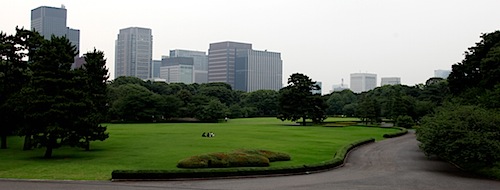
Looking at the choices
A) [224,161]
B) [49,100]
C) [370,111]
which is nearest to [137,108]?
[370,111]

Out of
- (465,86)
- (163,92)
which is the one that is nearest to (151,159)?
(465,86)

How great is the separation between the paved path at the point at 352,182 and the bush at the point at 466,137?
138cm

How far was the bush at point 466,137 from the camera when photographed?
2814 centimetres

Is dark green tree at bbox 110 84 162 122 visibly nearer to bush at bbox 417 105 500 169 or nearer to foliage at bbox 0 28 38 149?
foliage at bbox 0 28 38 149

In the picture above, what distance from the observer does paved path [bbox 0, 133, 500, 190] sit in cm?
2233

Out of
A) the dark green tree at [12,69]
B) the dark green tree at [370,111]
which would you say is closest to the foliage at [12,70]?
the dark green tree at [12,69]

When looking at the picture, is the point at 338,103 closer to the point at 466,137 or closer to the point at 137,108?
the point at 137,108

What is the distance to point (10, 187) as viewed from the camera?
2120cm

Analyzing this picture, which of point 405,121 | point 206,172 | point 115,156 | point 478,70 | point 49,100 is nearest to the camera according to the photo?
point 206,172

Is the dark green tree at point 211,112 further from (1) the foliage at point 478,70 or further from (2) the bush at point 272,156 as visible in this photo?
(2) the bush at point 272,156

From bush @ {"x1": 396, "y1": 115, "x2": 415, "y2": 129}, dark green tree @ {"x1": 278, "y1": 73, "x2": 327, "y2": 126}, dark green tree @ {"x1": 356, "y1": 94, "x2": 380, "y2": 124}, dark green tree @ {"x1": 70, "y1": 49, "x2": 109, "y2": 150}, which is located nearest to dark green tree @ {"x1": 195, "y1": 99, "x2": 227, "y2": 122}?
dark green tree @ {"x1": 278, "y1": 73, "x2": 327, "y2": 126}

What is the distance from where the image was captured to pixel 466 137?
28641 mm

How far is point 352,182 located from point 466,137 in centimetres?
939

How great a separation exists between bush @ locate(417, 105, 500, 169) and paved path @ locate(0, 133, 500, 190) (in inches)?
54.2
